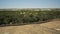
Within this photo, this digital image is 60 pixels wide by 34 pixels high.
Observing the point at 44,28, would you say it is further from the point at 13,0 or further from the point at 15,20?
the point at 13,0

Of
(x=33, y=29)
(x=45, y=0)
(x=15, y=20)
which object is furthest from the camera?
(x=45, y=0)

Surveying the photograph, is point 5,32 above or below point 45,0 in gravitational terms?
below

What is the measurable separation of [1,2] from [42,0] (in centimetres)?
278

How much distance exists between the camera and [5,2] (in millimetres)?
7848

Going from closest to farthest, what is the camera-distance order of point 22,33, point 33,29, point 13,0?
point 22,33
point 33,29
point 13,0

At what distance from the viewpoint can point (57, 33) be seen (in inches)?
212

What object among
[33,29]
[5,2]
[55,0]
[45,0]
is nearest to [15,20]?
[5,2]

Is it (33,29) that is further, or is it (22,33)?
(33,29)

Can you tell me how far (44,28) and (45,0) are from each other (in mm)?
3234

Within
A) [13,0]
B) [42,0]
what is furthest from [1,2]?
[42,0]

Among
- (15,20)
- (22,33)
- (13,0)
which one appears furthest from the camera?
(13,0)

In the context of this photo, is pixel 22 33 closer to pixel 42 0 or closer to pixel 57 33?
pixel 57 33

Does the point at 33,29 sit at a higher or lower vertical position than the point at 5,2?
lower

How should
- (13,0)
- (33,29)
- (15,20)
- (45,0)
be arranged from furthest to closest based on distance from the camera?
1. (45,0)
2. (13,0)
3. (15,20)
4. (33,29)
